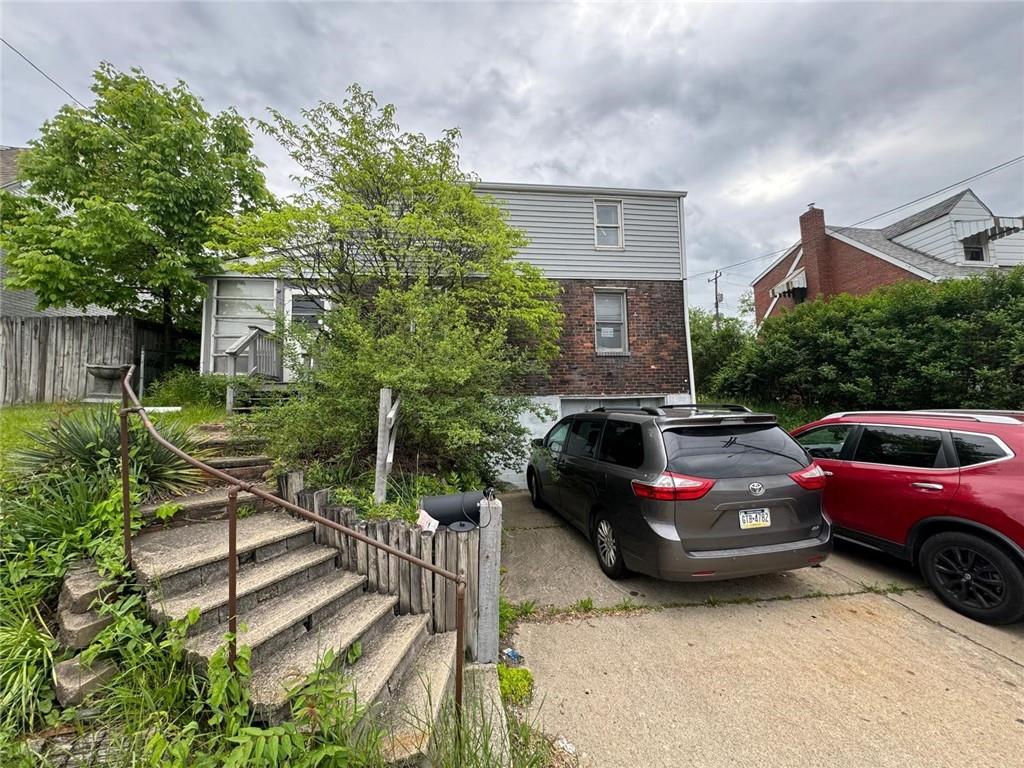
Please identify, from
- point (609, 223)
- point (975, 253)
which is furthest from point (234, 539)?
point (975, 253)

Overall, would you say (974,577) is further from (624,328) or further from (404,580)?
(624,328)

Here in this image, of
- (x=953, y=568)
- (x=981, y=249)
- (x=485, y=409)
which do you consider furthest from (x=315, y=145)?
(x=981, y=249)

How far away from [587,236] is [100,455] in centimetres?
914

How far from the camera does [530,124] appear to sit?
885cm

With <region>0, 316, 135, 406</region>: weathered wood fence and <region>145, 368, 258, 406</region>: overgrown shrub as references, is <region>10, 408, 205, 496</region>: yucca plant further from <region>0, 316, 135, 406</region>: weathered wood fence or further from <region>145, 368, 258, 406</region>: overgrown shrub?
<region>0, 316, 135, 406</region>: weathered wood fence

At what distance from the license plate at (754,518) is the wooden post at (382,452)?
120 inches

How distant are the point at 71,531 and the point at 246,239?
5307 millimetres

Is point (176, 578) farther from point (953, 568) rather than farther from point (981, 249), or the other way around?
point (981, 249)

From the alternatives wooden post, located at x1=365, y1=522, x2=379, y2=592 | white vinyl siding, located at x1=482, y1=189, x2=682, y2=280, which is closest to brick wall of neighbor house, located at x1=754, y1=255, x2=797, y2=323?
white vinyl siding, located at x1=482, y1=189, x2=682, y2=280

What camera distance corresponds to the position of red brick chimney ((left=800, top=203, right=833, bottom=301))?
15.9 meters

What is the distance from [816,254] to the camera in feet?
52.5

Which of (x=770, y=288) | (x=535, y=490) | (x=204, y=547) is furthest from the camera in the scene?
(x=770, y=288)

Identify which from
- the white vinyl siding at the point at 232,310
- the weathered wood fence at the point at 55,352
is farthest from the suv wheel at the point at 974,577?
the weathered wood fence at the point at 55,352

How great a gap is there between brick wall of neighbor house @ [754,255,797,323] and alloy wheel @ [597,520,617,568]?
17.5 metres
